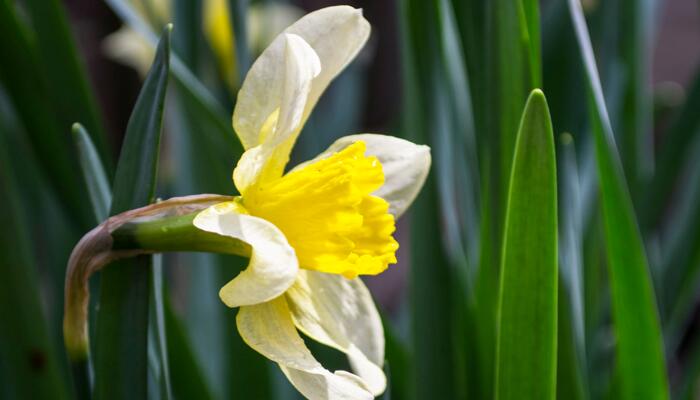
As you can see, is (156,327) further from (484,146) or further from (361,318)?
(484,146)

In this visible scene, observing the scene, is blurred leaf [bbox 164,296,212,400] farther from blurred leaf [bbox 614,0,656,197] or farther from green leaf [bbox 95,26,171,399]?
blurred leaf [bbox 614,0,656,197]

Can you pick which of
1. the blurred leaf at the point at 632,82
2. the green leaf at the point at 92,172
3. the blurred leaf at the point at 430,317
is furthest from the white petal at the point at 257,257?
the blurred leaf at the point at 632,82

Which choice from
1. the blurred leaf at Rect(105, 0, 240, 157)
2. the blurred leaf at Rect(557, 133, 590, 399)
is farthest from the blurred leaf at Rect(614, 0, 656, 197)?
the blurred leaf at Rect(105, 0, 240, 157)

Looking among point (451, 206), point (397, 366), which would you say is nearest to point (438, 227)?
point (451, 206)

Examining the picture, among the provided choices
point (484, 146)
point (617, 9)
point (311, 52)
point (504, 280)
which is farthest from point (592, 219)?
point (311, 52)

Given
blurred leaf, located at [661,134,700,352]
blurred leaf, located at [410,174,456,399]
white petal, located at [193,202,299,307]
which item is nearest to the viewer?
white petal, located at [193,202,299,307]

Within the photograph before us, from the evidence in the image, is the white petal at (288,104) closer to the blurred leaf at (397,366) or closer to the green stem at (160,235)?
the green stem at (160,235)
